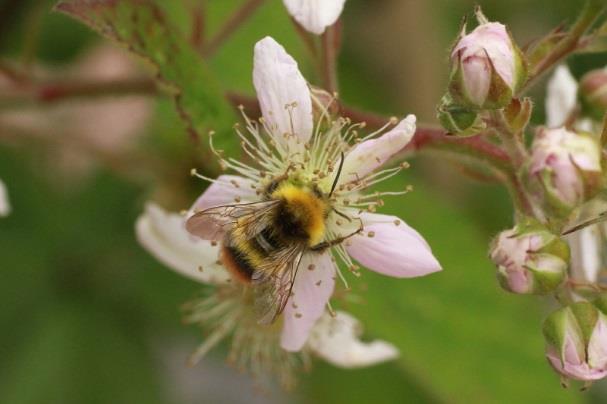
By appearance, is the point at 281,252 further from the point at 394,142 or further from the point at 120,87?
the point at 120,87

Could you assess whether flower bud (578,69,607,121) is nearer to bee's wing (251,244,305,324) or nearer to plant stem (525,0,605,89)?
plant stem (525,0,605,89)

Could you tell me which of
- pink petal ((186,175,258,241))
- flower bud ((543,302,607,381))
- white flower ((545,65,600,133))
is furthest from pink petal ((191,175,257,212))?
white flower ((545,65,600,133))

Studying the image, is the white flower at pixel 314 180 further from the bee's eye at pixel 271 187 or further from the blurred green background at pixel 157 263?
the blurred green background at pixel 157 263

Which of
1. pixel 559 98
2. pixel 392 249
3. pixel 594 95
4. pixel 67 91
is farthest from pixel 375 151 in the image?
pixel 67 91

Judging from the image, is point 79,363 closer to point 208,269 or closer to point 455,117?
point 208,269

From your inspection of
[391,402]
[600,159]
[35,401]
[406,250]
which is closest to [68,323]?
[35,401]
